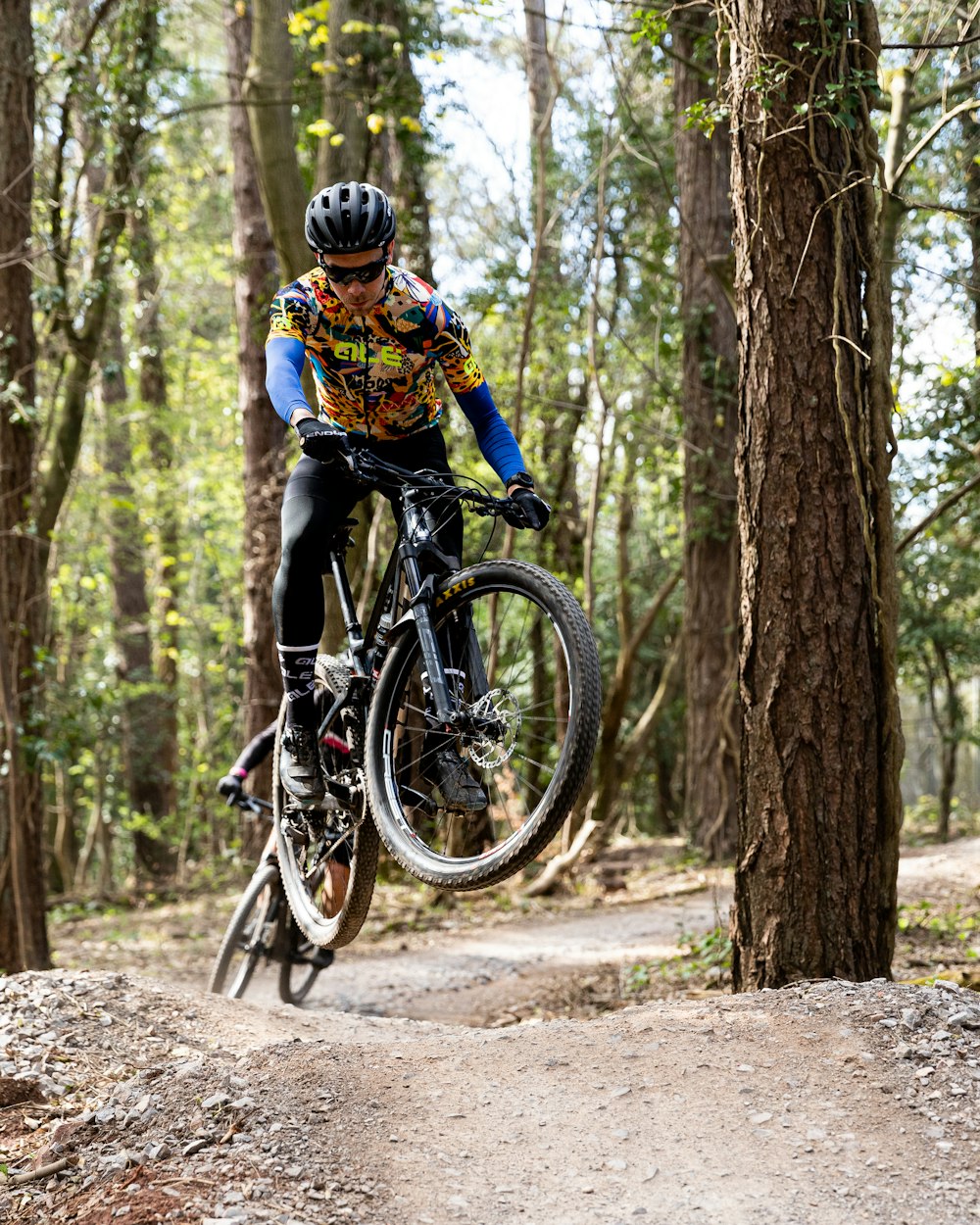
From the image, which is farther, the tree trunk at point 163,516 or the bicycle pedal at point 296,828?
the tree trunk at point 163,516

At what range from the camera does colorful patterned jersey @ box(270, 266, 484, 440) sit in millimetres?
4188

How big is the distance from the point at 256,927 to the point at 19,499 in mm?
3729

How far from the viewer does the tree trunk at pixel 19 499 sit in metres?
8.05

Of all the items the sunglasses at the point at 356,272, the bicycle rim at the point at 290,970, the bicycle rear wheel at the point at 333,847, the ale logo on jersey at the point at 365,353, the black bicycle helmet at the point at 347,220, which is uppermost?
the black bicycle helmet at the point at 347,220

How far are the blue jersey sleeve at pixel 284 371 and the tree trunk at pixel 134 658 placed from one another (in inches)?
494

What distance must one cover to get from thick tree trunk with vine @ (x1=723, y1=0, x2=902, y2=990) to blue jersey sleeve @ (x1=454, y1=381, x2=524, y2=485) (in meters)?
1.22

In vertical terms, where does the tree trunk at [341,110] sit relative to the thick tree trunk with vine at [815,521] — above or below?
above

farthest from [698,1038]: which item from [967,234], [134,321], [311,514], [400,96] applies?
[134,321]

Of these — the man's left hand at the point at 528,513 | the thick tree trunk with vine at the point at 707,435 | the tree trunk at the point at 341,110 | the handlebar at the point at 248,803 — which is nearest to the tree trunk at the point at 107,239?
the tree trunk at the point at 341,110

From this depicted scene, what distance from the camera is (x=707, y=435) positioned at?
10.7m

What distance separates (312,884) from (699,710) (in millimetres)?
7083

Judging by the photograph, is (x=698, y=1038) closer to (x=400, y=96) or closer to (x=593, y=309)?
(x=593, y=309)

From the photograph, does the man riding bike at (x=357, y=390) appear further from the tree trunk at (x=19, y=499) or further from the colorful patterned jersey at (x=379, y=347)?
the tree trunk at (x=19, y=499)

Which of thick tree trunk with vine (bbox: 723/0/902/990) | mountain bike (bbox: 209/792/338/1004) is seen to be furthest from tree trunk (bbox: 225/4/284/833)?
thick tree trunk with vine (bbox: 723/0/902/990)
